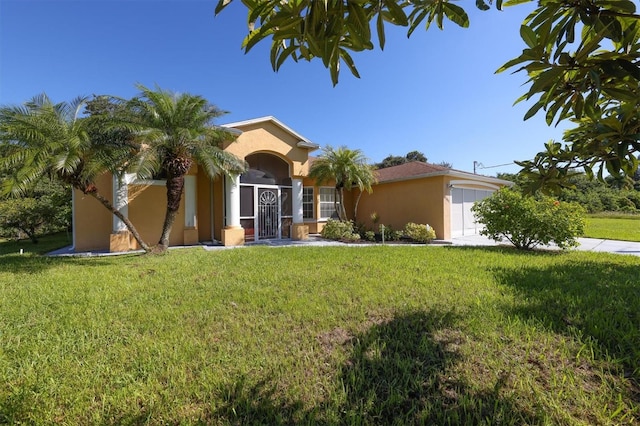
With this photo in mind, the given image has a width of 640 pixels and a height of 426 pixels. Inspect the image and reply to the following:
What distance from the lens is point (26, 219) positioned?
48.3 ft

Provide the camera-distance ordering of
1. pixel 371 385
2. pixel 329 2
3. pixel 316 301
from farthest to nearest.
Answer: pixel 316 301
pixel 371 385
pixel 329 2

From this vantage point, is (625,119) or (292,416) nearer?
(625,119)

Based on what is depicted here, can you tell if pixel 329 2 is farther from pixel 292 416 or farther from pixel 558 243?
pixel 558 243

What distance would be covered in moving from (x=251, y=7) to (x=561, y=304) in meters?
6.30

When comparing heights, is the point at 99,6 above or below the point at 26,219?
above

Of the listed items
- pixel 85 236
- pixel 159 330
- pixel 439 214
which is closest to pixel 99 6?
pixel 85 236

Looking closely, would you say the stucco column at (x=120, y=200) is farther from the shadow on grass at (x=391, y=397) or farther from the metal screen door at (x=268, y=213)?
the shadow on grass at (x=391, y=397)

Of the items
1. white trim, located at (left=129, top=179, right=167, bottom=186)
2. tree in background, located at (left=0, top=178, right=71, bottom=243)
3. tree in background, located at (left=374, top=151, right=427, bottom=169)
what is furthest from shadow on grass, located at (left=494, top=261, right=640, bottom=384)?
tree in background, located at (left=374, top=151, right=427, bottom=169)

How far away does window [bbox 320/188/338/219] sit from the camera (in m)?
19.1

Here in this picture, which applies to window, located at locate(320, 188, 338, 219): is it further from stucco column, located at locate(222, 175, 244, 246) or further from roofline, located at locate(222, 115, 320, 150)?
stucco column, located at locate(222, 175, 244, 246)

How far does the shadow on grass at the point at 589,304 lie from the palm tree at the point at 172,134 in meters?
10.7

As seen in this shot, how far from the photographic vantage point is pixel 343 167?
1572 cm

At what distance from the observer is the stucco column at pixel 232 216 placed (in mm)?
13430

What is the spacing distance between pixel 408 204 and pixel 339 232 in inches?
192
